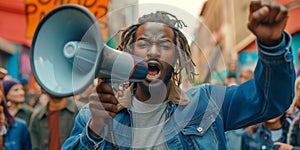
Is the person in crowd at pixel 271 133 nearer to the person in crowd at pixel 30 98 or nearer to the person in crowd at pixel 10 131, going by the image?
the person in crowd at pixel 10 131

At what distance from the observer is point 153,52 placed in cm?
→ 201

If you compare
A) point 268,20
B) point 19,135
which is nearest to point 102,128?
point 268,20

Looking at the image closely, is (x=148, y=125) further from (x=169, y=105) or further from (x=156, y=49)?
(x=156, y=49)

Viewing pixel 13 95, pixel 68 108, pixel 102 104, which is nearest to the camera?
pixel 102 104

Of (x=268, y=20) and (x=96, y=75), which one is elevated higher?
(x=268, y=20)

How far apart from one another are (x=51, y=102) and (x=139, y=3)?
3576 millimetres

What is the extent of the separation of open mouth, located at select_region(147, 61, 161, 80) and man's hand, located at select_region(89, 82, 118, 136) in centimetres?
19

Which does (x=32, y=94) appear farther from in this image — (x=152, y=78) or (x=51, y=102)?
(x=152, y=78)

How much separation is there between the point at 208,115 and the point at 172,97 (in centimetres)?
15

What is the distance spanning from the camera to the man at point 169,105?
2002 mm

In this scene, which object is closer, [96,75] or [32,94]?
[96,75]

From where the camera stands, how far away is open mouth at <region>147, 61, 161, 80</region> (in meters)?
2.01

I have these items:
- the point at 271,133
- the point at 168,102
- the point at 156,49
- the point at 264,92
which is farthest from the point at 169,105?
the point at 271,133

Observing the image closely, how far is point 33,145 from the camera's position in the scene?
5.59m
